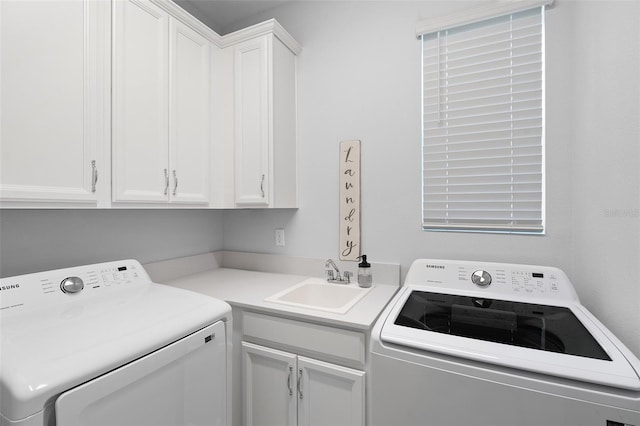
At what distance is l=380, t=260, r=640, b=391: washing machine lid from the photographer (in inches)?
31.3

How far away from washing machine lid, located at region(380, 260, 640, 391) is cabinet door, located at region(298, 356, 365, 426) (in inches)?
15.1

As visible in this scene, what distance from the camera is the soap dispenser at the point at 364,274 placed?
1668mm

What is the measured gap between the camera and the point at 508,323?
1.09 metres

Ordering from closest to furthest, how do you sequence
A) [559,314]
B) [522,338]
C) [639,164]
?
1. [639,164]
2. [522,338]
3. [559,314]

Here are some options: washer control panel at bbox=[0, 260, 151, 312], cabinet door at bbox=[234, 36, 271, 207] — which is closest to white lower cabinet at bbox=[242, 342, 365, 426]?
washer control panel at bbox=[0, 260, 151, 312]

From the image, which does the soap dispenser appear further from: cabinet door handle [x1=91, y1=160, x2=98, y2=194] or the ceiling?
the ceiling

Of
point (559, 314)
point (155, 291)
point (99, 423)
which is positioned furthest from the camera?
point (155, 291)

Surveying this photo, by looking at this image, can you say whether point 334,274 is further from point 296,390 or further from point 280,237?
point 296,390

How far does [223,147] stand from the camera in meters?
1.87

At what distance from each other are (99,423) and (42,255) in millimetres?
980

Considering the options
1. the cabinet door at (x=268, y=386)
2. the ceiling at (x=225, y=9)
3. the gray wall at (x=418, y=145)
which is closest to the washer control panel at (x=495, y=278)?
the gray wall at (x=418, y=145)

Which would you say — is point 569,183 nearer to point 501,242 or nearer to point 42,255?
point 501,242

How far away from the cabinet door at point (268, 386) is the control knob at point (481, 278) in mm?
943

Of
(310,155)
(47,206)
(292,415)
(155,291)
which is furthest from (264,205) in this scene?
(292,415)
